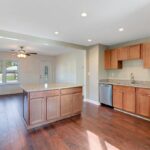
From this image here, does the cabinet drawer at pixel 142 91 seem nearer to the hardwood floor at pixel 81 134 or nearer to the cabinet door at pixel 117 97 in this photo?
the cabinet door at pixel 117 97

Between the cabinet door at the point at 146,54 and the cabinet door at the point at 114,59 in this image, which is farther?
the cabinet door at the point at 114,59

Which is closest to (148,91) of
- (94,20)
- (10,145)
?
(94,20)

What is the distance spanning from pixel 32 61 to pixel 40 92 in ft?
17.0

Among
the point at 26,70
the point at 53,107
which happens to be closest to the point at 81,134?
the point at 53,107

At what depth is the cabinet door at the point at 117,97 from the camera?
4.23 m

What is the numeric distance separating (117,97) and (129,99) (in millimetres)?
450

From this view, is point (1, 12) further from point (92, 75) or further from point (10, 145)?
point (92, 75)

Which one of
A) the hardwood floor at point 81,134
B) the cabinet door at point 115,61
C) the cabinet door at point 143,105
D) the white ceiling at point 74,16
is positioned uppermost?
the white ceiling at point 74,16

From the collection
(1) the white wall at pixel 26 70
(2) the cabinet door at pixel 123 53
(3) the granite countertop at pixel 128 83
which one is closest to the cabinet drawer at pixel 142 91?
(3) the granite countertop at pixel 128 83

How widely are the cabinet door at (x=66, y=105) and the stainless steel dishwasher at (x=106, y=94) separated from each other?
163 cm

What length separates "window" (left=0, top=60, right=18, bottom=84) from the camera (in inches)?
274

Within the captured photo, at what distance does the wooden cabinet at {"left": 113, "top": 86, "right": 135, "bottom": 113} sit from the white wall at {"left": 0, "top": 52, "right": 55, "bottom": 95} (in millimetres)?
5246

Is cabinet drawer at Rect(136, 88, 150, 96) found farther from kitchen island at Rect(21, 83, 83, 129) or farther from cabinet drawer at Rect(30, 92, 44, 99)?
cabinet drawer at Rect(30, 92, 44, 99)

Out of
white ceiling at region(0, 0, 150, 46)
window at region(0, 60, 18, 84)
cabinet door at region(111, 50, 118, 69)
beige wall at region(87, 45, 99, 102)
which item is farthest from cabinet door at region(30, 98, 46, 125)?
window at region(0, 60, 18, 84)
